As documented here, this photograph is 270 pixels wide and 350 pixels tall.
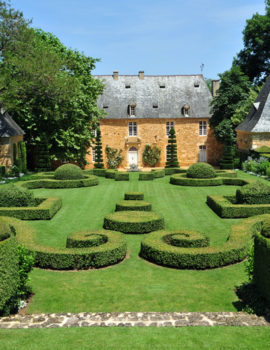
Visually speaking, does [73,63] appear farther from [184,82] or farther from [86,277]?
[86,277]

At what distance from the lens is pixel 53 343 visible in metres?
7.81

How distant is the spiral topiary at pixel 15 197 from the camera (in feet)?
67.1

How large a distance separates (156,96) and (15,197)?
3175 cm

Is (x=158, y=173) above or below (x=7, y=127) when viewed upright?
below

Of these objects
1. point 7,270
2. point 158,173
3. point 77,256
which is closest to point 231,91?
point 158,173

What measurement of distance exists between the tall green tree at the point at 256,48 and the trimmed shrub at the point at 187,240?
143 feet

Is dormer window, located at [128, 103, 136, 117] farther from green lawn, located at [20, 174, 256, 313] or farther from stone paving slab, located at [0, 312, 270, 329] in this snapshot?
stone paving slab, located at [0, 312, 270, 329]

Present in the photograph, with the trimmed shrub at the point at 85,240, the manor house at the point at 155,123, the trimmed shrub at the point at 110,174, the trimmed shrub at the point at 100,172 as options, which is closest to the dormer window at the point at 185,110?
the manor house at the point at 155,123

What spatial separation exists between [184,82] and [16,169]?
26104 mm

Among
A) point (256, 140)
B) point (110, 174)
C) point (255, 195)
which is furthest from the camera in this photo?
point (256, 140)

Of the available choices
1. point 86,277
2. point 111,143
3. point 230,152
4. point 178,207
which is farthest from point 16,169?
point 86,277

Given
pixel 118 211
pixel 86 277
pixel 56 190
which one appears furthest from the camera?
pixel 56 190

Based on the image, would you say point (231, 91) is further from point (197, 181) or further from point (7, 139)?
point (7, 139)

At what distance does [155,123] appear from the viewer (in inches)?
1866
